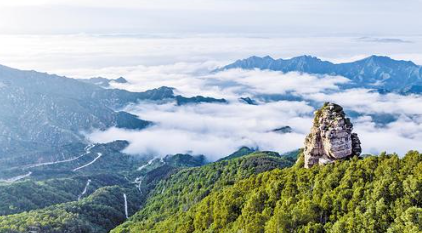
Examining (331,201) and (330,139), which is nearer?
(331,201)

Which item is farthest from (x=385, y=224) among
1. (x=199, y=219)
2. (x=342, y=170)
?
(x=199, y=219)

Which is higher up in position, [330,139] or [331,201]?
[330,139]

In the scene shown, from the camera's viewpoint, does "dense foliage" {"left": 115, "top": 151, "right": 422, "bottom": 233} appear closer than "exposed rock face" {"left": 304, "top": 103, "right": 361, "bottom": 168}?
Yes

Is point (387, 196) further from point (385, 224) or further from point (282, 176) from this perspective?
point (282, 176)
